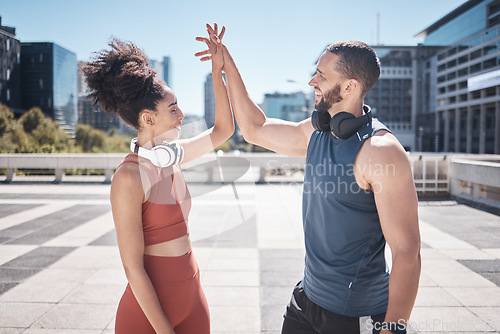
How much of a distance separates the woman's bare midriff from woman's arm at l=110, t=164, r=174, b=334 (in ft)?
0.36

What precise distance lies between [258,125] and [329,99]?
67 centimetres

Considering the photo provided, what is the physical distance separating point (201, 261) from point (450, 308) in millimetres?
3365

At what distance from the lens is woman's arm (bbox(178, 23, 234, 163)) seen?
2.52 m

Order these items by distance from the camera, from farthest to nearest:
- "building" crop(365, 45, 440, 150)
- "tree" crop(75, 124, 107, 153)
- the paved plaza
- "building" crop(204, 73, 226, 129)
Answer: "building" crop(365, 45, 440, 150)
"tree" crop(75, 124, 107, 153)
the paved plaza
"building" crop(204, 73, 226, 129)

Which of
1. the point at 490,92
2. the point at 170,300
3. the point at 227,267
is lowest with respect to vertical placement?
the point at 227,267

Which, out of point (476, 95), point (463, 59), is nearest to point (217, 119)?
point (476, 95)

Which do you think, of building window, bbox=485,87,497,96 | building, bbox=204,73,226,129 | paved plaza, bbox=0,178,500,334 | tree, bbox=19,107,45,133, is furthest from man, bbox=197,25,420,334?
building window, bbox=485,87,497,96

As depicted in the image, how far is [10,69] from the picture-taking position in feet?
211

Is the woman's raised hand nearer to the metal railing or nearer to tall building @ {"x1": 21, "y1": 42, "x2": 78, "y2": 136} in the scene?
the metal railing

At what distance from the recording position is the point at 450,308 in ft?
13.9

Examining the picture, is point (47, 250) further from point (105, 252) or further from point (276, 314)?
point (276, 314)

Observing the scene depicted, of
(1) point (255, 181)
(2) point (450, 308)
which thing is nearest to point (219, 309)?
(2) point (450, 308)


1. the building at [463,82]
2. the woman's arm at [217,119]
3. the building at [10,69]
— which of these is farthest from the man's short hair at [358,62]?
the building at [463,82]

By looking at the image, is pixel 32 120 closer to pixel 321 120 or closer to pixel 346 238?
pixel 321 120
